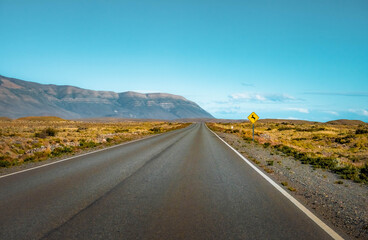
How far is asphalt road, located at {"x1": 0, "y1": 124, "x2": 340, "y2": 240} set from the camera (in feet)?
12.9

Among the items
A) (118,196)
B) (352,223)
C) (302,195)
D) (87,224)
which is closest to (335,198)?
(302,195)

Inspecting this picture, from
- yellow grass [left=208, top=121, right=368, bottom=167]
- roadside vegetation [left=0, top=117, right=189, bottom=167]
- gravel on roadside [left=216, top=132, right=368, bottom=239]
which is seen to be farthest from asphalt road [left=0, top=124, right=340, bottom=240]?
yellow grass [left=208, top=121, right=368, bottom=167]

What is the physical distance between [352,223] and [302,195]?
183 centimetres

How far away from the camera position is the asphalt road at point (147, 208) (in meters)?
3.94

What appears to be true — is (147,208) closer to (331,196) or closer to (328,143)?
(331,196)

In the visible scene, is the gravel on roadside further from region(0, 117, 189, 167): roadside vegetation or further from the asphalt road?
region(0, 117, 189, 167): roadside vegetation

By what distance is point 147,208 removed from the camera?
501cm

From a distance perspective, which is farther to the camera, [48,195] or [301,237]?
[48,195]

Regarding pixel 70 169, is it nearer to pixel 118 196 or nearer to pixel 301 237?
pixel 118 196

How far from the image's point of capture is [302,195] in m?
6.38

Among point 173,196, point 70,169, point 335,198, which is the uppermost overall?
point 335,198

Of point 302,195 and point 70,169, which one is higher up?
point 302,195

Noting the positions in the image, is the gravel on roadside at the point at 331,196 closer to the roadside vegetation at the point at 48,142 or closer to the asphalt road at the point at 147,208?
the asphalt road at the point at 147,208

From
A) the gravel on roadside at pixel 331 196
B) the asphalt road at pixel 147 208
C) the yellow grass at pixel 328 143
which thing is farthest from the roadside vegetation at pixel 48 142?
the yellow grass at pixel 328 143
